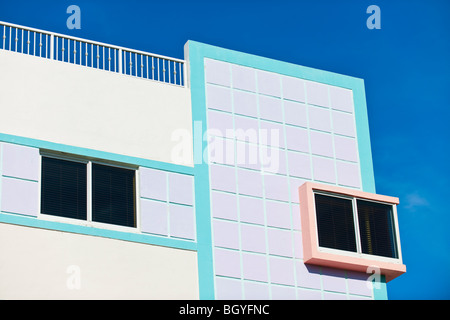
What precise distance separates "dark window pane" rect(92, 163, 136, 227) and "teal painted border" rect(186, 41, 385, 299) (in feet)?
5.12

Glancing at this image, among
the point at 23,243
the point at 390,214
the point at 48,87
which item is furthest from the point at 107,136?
the point at 390,214

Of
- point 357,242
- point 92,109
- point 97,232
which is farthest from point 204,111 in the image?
point 357,242

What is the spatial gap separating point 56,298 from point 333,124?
349 inches

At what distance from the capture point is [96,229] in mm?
22516

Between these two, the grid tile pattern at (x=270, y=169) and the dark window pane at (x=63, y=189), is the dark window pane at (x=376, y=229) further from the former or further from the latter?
the dark window pane at (x=63, y=189)

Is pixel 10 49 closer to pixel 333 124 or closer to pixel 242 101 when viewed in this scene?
pixel 242 101

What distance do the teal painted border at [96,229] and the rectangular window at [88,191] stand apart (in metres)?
0.23

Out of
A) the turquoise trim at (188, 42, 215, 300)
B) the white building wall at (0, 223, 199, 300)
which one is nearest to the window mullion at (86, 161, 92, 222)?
the white building wall at (0, 223, 199, 300)

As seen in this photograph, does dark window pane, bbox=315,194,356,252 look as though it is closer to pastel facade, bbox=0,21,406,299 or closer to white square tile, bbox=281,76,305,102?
pastel facade, bbox=0,21,406,299

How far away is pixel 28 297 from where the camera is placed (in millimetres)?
21172

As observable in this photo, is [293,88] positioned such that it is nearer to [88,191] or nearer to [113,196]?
[113,196]

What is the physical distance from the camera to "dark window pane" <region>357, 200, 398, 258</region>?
1000 inches

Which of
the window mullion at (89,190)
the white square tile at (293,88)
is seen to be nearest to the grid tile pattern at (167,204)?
the window mullion at (89,190)

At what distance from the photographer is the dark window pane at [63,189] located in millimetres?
22438
